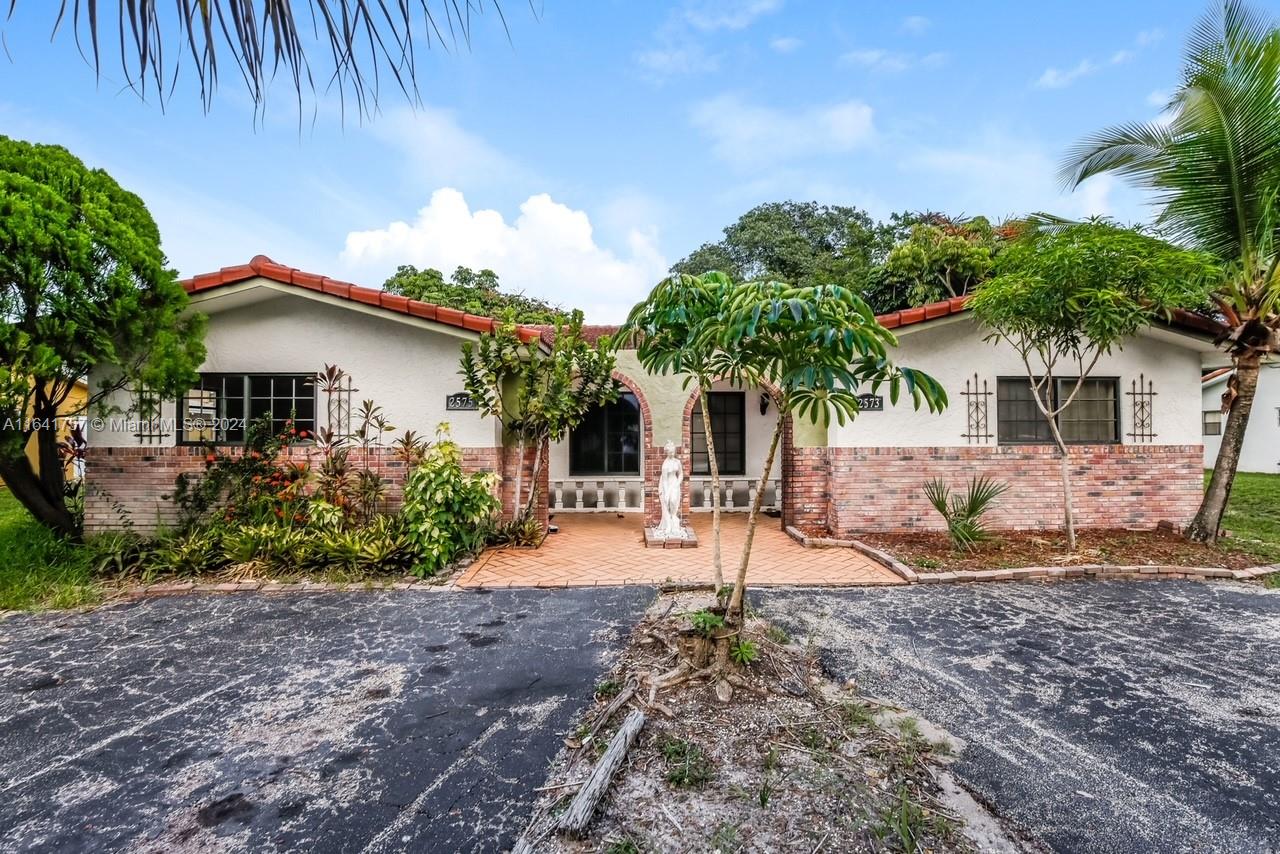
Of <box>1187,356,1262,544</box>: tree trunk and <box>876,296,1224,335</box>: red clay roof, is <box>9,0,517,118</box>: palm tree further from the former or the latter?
<box>1187,356,1262,544</box>: tree trunk

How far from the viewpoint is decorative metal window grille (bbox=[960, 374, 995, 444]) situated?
7.62m

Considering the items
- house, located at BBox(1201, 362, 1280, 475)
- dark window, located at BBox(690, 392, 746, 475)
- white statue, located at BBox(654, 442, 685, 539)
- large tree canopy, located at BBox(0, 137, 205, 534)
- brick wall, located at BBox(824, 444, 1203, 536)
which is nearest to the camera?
large tree canopy, located at BBox(0, 137, 205, 534)

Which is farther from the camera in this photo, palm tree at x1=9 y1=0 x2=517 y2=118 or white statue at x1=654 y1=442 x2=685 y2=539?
white statue at x1=654 y1=442 x2=685 y2=539

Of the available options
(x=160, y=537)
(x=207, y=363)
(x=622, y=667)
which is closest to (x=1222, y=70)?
(x=622, y=667)

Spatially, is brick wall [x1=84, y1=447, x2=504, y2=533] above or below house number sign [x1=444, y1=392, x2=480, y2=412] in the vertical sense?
below

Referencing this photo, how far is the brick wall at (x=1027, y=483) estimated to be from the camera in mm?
7527

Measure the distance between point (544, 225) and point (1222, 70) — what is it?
1757cm

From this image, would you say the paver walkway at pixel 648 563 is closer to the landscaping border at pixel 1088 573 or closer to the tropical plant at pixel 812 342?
the landscaping border at pixel 1088 573

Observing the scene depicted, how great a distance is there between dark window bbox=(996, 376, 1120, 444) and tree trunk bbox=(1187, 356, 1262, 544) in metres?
1.10

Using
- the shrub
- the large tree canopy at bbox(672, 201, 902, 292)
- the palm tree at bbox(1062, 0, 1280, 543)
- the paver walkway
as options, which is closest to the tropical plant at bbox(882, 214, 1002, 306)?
the large tree canopy at bbox(672, 201, 902, 292)

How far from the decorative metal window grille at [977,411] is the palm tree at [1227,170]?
268 centimetres

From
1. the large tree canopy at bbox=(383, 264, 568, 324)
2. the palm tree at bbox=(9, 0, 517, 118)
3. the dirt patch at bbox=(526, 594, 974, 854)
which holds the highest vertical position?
the large tree canopy at bbox=(383, 264, 568, 324)

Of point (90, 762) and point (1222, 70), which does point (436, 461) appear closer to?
point (90, 762)

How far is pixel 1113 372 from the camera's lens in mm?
7699
